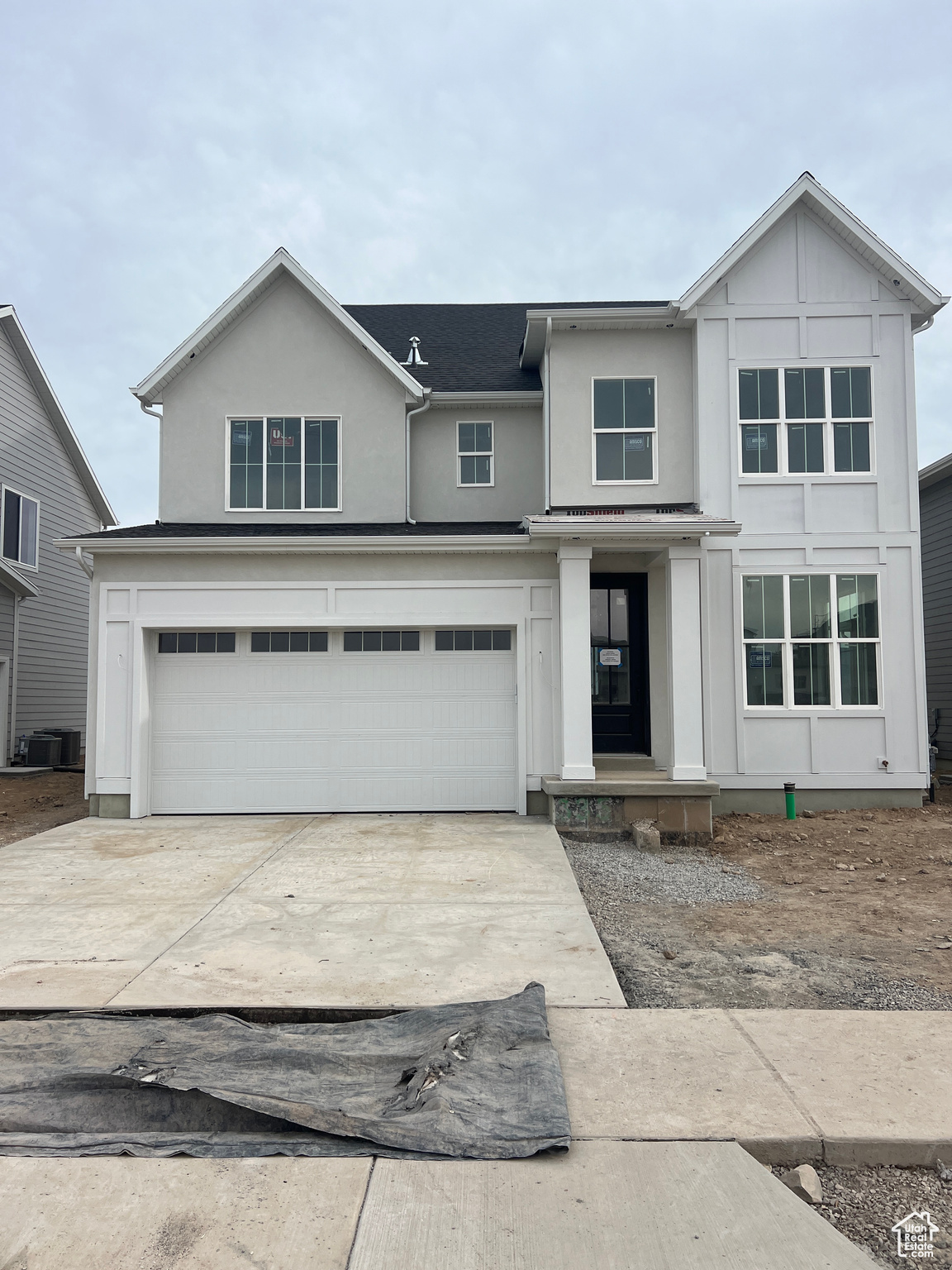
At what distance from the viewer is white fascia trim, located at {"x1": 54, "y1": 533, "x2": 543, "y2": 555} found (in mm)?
10328

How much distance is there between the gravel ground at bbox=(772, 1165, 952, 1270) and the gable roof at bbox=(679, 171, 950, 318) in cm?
991

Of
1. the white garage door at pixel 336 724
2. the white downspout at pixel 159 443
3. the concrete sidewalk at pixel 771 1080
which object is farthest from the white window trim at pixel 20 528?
the concrete sidewalk at pixel 771 1080

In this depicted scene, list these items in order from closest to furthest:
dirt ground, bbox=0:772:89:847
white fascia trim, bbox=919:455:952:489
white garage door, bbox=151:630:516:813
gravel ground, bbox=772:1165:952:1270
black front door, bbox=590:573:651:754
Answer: gravel ground, bbox=772:1165:952:1270 < dirt ground, bbox=0:772:89:847 < white garage door, bbox=151:630:516:813 < black front door, bbox=590:573:651:754 < white fascia trim, bbox=919:455:952:489

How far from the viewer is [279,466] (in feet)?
40.2

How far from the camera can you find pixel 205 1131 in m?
3.23

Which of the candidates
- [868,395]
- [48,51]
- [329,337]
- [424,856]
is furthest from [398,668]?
[48,51]

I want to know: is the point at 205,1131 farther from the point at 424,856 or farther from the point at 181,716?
the point at 181,716

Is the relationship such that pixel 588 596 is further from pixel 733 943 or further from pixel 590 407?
pixel 733 943

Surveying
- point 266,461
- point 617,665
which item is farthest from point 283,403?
point 617,665

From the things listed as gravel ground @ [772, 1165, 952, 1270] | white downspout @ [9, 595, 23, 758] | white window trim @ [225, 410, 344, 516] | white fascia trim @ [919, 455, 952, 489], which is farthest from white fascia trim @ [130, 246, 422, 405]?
gravel ground @ [772, 1165, 952, 1270]

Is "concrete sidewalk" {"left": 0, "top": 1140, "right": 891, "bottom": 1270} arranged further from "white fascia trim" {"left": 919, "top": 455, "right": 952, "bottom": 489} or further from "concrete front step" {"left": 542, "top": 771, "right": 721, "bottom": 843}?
"white fascia trim" {"left": 919, "top": 455, "right": 952, "bottom": 489}

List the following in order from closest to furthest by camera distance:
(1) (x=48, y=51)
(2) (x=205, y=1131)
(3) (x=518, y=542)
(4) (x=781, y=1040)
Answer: (2) (x=205, y=1131) → (4) (x=781, y=1040) → (3) (x=518, y=542) → (1) (x=48, y=51)

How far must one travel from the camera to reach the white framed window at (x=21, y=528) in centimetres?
1608

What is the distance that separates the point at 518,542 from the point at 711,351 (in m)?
3.67
